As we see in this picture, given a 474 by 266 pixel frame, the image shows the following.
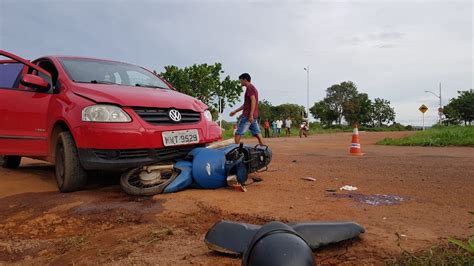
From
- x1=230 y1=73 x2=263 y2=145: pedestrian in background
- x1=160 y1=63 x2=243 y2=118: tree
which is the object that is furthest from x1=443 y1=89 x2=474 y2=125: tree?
x1=230 y1=73 x2=263 y2=145: pedestrian in background

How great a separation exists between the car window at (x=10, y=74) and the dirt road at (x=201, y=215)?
1358 millimetres

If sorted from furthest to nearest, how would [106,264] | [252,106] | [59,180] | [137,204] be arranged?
[252,106]
[59,180]
[137,204]
[106,264]

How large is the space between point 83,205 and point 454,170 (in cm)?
523

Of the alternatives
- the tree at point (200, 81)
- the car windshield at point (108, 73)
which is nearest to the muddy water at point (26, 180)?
the car windshield at point (108, 73)

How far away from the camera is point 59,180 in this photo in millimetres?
4570

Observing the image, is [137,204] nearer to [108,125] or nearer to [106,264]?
[108,125]

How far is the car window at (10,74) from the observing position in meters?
5.50

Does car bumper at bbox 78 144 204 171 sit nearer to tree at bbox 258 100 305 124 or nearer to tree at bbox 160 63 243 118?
tree at bbox 160 63 243 118

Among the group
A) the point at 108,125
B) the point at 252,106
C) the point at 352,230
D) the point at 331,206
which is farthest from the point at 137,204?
the point at 252,106

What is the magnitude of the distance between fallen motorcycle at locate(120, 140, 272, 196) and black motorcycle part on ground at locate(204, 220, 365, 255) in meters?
2.00

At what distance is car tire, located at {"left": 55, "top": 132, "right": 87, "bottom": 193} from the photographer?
433 cm

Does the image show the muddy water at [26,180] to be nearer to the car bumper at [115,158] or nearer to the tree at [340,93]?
the car bumper at [115,158]

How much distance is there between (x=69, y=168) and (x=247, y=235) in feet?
9.52

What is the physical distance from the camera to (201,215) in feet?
11.2
